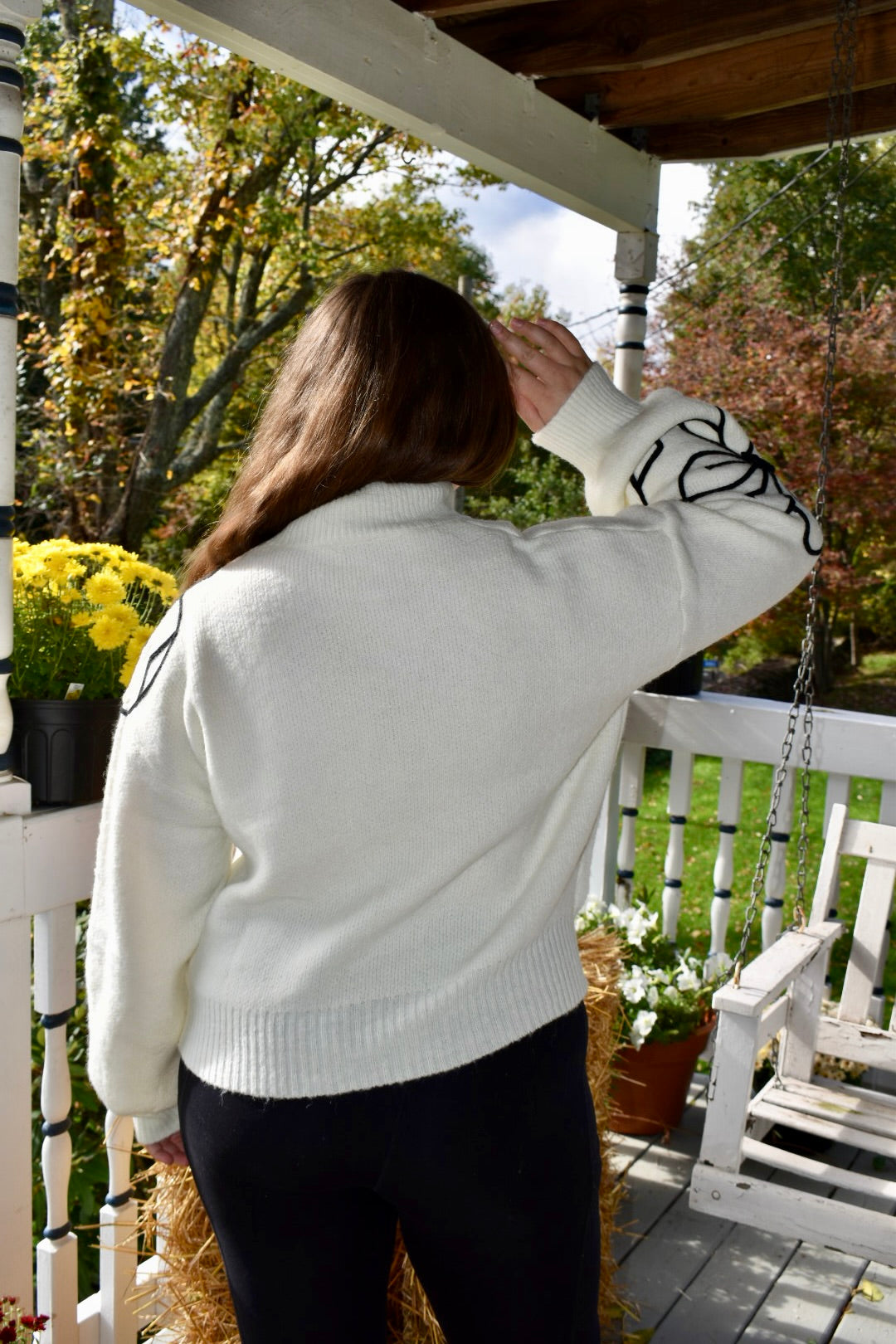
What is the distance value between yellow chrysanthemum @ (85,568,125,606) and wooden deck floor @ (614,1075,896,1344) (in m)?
1.55

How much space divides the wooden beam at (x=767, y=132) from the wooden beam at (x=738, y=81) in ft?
0.32

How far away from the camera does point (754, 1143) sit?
6.48 feet

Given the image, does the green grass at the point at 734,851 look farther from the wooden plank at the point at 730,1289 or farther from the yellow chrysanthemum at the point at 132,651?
the yellow chrysanthemum at the point at 132,651

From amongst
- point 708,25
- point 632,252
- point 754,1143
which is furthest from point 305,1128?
point 632,252

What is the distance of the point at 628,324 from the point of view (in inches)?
119

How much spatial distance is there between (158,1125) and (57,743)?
0.53 m

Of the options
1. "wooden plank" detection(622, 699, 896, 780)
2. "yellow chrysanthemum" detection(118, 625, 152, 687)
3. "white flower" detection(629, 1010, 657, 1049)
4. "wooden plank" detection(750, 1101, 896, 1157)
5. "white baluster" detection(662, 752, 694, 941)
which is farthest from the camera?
"white baluster" detection(662, 752, 694, 941)

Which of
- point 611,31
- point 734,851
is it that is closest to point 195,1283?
point 611,31

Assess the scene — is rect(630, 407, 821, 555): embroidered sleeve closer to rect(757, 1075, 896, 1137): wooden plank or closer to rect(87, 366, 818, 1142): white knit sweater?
rect(87, 366, 818, 1142): white knit sweater

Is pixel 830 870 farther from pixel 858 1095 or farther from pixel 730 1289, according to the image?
pixel 730 1289

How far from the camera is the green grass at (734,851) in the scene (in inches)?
201

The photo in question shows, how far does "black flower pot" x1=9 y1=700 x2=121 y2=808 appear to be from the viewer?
5.10ft

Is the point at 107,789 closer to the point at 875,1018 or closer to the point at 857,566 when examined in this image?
the point at 875,1018

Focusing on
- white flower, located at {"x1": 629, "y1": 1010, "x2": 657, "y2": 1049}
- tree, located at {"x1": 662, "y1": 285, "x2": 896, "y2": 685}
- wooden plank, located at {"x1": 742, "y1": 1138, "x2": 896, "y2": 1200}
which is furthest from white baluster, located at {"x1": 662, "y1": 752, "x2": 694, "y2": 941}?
tree, located at {"x1": 662, "y1": 285, "x2": 896, "y2": 685}
